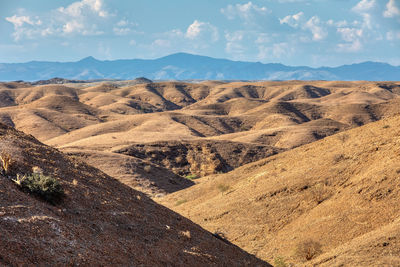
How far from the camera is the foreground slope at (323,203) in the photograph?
13.8 meters

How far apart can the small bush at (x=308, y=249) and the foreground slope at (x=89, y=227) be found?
1399 mm

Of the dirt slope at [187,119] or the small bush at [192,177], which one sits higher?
the dirt slope at [187,119]

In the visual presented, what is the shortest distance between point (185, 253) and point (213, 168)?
31.1 meters

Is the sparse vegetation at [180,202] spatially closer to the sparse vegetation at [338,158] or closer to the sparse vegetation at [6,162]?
the sparse vegetation at [338,158]

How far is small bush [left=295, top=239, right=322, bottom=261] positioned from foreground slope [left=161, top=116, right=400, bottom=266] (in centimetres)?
10

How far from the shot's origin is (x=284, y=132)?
59.4 meters

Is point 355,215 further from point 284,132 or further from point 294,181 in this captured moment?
point 284,132

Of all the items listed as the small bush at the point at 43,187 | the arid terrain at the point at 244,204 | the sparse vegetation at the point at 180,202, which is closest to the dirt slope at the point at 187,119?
the arid terrain at the point at 244,204

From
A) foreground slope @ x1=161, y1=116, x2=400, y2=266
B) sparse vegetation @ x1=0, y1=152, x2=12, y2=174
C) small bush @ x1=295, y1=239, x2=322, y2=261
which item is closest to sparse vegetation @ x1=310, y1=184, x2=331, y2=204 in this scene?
foreground slope @ x1=161, y1=116, x2=400, y2=266

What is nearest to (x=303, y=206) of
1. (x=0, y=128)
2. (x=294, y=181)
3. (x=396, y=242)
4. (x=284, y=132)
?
(x=294, y=181)

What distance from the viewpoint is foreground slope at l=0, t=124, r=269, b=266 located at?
27.8 ft

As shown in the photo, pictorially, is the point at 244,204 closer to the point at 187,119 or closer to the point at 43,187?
the point at 43,187

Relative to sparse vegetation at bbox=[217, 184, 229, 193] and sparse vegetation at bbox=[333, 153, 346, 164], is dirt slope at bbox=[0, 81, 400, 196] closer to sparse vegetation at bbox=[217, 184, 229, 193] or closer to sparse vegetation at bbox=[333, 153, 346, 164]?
sparse vegetation at bbox=[217, 184, 229, 193]

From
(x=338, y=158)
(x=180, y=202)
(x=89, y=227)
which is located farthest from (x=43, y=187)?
(x=180, y=202)
